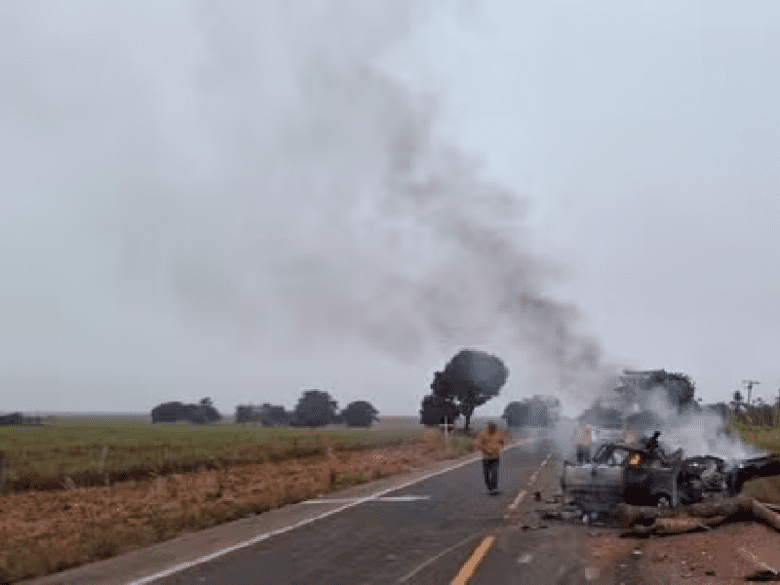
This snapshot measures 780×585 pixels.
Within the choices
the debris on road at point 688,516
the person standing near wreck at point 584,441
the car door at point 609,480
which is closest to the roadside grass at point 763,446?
the debris on road at point 688,516

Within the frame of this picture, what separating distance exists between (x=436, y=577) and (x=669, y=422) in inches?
763

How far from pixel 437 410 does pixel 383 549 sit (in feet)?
314

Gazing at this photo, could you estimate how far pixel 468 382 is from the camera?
334 feet

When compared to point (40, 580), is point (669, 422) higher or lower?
A: higher

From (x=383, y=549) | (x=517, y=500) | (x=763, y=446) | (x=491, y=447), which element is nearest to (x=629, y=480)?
(x=517, y=500)

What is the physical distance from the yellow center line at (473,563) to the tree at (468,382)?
8863cm

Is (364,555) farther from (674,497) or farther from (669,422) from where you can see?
(669,422)

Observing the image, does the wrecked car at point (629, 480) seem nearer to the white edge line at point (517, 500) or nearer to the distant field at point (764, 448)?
the white edge line at point (517, 500)

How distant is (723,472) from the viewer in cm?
1789

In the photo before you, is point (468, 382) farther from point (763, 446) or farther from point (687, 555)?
point (687, 555)

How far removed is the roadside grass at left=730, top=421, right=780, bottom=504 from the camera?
18125 mm

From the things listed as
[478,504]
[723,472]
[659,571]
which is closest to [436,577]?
[659,571]

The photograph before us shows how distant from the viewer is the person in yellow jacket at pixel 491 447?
20.1 metres

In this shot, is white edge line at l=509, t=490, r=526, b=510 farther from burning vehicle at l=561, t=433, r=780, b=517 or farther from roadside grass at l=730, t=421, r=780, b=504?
roadside grass at l=730, t=421, r=780, b=504
